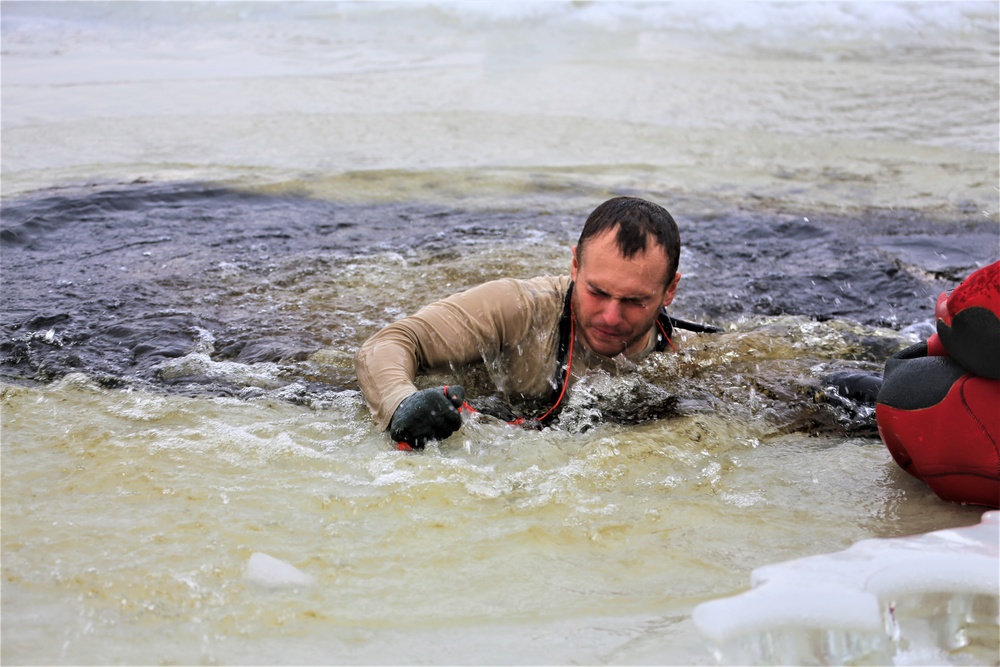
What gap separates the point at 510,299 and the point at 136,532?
1643 mm

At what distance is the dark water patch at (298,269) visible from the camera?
433cm

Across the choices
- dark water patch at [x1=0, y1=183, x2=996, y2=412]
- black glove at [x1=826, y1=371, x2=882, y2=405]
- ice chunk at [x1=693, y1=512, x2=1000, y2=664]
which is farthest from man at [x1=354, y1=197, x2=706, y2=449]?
ice chunk at [x1=693, y1=512, x2=1000, y2=664]

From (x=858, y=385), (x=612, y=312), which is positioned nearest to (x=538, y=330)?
(x=612, y=312)

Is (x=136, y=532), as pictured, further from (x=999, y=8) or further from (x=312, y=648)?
(x=999, y=8)

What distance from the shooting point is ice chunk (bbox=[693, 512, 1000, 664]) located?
2084mm

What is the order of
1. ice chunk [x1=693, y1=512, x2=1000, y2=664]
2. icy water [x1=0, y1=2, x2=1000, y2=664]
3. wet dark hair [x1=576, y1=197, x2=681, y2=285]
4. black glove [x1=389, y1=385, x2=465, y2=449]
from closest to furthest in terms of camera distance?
ice chunk [x1=693, y1=512, x2=1000, y2=664], icy water [x1=0, y1=2, x2=1000, y2=664], black glove [x1=389, y1=385, x2=465, y2=449], wet dark hair [x1=576, y1=197, x2=681, y2=285]

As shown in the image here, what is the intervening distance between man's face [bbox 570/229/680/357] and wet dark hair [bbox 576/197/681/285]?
0.08 feet

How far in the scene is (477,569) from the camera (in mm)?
2588

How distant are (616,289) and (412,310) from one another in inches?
67.1

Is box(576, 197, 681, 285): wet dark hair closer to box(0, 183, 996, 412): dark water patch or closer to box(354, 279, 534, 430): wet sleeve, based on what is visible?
box(354, 279, 534, 430): wet sleeve

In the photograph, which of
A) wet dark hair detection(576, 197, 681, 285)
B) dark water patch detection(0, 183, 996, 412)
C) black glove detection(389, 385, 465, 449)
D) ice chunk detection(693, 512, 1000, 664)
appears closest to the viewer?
ice chunk detection(693, 512, 1000, 664)

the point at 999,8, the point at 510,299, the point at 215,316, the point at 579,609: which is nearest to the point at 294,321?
the point at 215,316

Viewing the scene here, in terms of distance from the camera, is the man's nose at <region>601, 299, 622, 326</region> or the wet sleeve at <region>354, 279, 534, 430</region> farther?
the man's nose at <region>601, 299, 622, 326</region>

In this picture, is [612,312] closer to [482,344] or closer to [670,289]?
[670,289]
